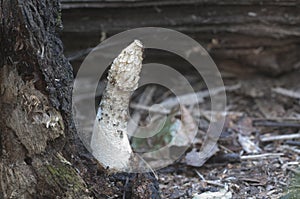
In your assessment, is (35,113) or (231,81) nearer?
(35,113)

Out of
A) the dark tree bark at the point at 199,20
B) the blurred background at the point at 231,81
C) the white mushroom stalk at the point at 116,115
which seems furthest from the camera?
the dark tree bark at the point at 199,20

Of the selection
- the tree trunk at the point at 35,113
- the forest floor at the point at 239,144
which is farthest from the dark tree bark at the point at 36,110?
the forest floor at the point at 239,144

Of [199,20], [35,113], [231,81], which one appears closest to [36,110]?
[35,113]

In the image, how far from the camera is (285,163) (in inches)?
104

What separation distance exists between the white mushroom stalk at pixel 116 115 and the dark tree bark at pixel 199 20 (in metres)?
0.91

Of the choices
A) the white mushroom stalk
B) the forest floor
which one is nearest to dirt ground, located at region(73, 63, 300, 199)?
the forest floor

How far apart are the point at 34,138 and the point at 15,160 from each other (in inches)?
4.8

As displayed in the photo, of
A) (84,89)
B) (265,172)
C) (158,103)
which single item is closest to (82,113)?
(84,89)

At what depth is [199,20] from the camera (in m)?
3.12

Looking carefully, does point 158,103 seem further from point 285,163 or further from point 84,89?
point 285,163

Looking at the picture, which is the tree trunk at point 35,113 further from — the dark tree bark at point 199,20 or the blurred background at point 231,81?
the dark tree bark at point 199,20

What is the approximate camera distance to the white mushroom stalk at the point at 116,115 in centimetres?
212

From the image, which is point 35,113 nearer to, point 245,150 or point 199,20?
point 245,150

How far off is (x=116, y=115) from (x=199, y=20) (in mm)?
1141
